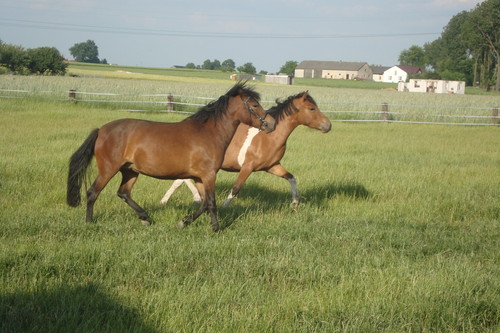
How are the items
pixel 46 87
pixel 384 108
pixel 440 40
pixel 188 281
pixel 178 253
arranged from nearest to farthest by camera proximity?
pixel 188 281 → pixel 178 253 → pixel 384 108 → pixel 46 87 → pixel 440 40

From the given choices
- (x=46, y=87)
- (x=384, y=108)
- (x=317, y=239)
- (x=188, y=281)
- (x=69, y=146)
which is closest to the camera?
(x=188, y=281)

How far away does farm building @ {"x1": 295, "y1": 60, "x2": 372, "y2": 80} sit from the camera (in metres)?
143

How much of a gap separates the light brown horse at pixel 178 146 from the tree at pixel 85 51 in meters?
165

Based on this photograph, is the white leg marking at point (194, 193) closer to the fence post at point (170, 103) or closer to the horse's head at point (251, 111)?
the horse's head at point (251, 111)

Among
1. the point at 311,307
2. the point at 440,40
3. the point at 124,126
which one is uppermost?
the point at 440,40

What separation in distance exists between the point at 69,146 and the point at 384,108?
52.4 ft

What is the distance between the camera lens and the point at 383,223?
7809 millimetres

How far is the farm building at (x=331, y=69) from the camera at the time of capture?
470ft

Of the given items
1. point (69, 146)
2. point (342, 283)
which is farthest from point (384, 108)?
point (342, 283)

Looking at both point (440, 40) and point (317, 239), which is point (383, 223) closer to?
point (317, 239)

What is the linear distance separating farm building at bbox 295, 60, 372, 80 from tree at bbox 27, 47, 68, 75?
322ft

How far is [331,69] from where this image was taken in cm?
14450

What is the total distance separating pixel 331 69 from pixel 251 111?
141638 millimetres

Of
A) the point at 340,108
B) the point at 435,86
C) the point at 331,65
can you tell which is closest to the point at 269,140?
the point at 340,108
